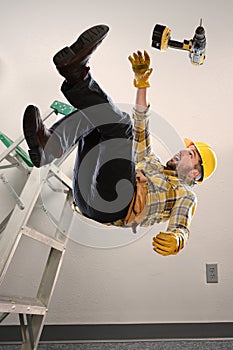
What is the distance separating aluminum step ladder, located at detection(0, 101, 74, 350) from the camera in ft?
7.07

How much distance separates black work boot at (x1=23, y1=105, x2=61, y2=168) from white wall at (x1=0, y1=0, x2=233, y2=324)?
1.30 metres

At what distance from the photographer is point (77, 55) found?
65.2 inches

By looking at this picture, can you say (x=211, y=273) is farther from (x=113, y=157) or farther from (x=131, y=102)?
(x=113, y=157)

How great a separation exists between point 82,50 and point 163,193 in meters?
0.64

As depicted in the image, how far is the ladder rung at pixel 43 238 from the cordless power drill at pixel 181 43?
0.88 m

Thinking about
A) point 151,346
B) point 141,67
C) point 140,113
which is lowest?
point 151,346

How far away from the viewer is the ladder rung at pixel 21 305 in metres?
2.07

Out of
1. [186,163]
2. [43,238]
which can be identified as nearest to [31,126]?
[186,163]

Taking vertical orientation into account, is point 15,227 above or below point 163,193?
below

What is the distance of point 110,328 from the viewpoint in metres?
3.01

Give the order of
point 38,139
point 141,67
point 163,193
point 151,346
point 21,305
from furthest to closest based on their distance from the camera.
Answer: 1. point 151,346
2. point 21,305
3. point 163,193
4. point 141,67
5. point 38,139

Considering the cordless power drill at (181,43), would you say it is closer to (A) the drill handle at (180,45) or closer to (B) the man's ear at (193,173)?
(A) the drill handle at (180,45)

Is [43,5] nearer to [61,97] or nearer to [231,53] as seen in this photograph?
[61,97]

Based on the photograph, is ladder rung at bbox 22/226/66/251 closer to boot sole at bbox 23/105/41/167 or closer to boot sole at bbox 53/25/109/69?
boot sole at bbox 23/105/41/167
